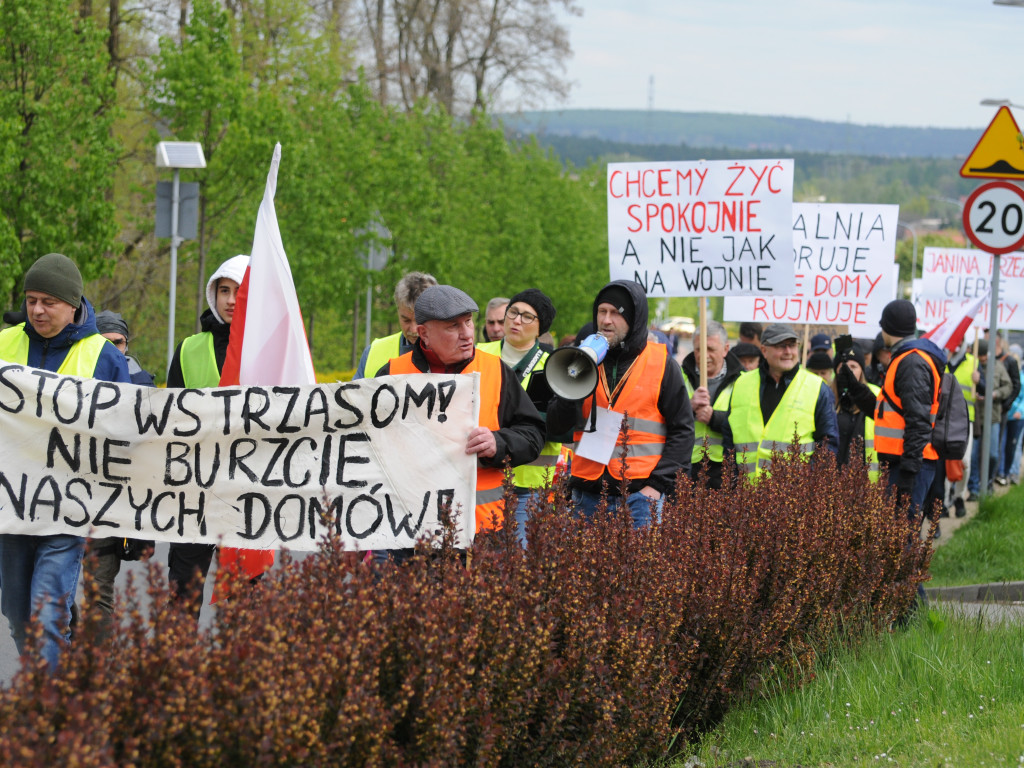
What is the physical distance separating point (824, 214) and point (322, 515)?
8.49m

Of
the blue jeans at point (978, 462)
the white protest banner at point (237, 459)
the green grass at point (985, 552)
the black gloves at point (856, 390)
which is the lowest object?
the green grass at point (985, 552)

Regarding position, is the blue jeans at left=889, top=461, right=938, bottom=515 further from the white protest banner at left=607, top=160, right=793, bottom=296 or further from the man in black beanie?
the white protest banner at left=607, top=160, right=793, bottom=296

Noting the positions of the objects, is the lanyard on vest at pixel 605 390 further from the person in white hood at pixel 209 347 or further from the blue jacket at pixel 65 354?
the blue jacket at pixel 65 354

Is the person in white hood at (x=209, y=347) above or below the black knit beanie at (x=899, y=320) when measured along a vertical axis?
below

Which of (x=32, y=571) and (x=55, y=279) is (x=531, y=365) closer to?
(x=55, y=279)

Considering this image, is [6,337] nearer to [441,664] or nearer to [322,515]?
[322,515]

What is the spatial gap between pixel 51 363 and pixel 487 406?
1.88 m

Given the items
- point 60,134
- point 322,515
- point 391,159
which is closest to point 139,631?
point 322,515

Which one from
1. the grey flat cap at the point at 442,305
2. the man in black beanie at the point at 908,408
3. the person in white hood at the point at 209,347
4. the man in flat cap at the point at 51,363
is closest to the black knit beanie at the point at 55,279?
the man in flat cap at the point at 51,363

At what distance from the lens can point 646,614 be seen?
422cm

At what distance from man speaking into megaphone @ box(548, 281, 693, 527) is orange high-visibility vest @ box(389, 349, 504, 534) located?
79cm

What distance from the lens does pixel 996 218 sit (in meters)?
10.5

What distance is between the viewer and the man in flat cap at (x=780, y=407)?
7.50 m

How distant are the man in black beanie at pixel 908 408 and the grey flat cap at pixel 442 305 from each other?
162 inches
